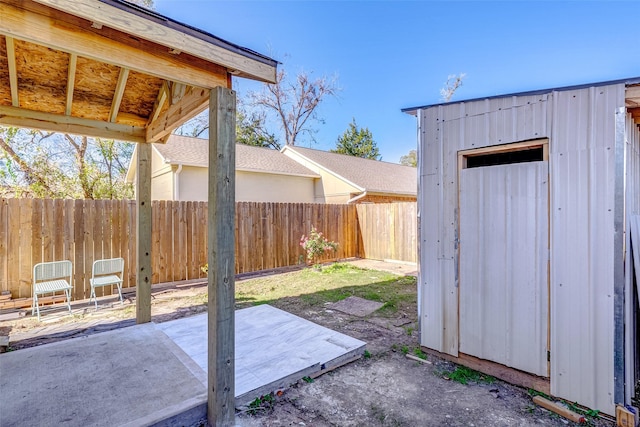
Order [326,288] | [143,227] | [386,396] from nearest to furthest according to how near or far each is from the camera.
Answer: [386,396] < [143,227] < [326,288]

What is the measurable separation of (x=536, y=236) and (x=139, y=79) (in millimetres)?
4257

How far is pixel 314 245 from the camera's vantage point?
28.8 feet

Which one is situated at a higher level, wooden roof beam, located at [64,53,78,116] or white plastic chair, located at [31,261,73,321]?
wooden roof beam, located at [64,53,78,116]

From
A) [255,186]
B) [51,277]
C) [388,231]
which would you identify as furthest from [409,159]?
[51,277]

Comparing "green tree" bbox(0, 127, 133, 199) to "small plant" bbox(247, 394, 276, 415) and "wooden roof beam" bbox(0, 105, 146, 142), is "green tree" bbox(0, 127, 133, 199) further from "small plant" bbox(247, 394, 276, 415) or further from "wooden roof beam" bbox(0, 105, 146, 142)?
"small plant" bbox(247, 394, 276, 415)

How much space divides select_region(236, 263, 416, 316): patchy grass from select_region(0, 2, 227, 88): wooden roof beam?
13.2 feet

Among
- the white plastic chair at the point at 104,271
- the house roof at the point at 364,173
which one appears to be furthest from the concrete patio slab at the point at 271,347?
the house roof at the point at 364,173

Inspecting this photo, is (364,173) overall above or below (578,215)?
above

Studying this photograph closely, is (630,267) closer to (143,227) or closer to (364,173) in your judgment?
(143,227)

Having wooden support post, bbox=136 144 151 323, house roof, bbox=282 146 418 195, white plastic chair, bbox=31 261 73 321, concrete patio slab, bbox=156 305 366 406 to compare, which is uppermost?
house roof, bbox=282 146 418 195

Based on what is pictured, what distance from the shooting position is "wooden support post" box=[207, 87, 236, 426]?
213 cm

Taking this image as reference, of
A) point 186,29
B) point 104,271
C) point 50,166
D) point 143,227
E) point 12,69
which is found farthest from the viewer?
point 50,166

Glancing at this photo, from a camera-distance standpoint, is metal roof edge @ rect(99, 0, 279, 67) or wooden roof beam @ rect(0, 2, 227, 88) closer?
wooden roof beam @ rect(0, 2, 227, 88)

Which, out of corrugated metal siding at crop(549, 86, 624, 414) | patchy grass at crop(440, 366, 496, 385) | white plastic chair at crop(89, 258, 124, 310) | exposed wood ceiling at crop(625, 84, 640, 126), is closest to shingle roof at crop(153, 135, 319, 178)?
white plastic chair at crop(89, 258, 124, 310)
